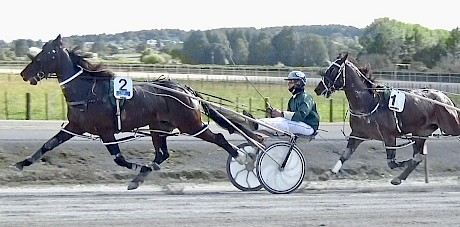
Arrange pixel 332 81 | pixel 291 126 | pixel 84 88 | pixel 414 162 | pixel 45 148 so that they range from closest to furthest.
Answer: pixel 45 148 → pixel 84 88 → pixel 291 126 → pixel 332 81 → pixel 414 162

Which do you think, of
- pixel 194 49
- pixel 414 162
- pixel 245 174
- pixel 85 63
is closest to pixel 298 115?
pixel 245 174

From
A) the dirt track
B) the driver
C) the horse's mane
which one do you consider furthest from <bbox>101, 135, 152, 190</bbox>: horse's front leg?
the driver

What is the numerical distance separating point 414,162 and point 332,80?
1967 mm

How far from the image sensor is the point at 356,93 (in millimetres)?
13875

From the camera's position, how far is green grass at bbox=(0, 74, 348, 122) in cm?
2989

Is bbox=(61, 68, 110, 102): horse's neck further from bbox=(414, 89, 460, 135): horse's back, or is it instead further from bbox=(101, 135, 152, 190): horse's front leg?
bbox=(414, 89, 460, 135): horse's back

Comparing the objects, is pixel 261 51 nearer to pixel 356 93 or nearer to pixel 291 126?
pixel 356 93

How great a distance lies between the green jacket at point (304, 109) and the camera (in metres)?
12.4

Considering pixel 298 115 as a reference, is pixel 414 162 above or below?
below

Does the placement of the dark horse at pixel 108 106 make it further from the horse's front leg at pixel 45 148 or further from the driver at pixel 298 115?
the driver at pixel 298 115

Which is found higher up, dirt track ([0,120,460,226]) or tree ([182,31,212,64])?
tree ([182,31,212,64])

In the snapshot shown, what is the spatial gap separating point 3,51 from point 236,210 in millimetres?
60452

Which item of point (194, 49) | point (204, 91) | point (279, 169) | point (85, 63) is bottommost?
point (204, 91)

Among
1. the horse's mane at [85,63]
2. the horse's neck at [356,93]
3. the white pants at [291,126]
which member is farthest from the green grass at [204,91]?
the horse's mane at [85,63]
